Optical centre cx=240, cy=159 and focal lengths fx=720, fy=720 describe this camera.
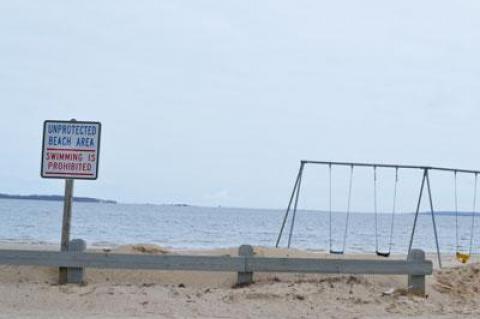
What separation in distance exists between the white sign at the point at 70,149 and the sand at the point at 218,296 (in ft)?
5.37

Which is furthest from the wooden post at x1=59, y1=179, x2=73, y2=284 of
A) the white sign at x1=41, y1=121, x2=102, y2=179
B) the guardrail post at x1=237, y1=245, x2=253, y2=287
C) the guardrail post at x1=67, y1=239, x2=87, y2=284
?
the guardrail post at x1=237, y1=245, x2=253, y2=287

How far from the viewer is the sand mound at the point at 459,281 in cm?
1200

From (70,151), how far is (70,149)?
0.03 metres

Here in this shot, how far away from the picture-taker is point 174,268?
35.9 feet

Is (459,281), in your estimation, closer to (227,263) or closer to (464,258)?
(227,263)

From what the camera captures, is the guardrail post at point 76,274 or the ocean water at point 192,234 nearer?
the guardrail post at point 76,274

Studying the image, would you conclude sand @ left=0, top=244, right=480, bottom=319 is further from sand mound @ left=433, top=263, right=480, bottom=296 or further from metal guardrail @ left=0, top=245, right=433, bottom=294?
metal guardrail @ left=0, top=245, right=433, bottom=294

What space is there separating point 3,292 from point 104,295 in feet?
4.90

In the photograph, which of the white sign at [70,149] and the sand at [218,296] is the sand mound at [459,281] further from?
the white sign at [70,149]

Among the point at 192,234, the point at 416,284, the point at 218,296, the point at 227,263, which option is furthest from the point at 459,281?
the point at 192,234

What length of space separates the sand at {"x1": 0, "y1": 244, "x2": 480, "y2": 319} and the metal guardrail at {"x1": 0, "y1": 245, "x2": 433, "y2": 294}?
0.87 ft

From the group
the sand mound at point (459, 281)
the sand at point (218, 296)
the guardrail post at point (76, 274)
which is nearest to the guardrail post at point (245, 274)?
the sand at point (218, 296)

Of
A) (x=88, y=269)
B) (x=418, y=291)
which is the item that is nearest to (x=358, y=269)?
(x=418, y=291)

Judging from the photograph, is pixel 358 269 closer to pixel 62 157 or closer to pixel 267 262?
pixel 267 262
